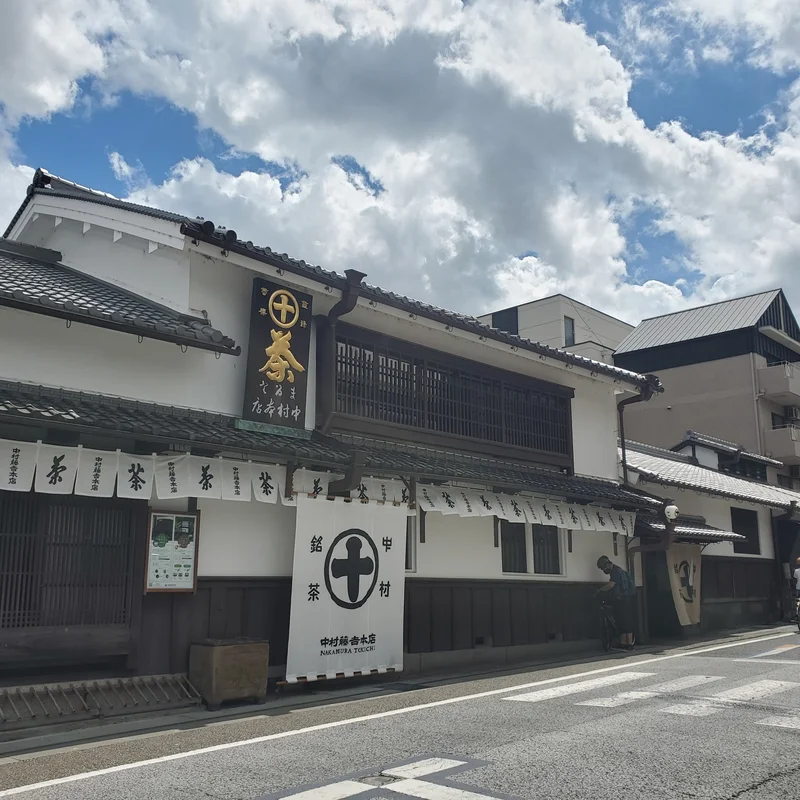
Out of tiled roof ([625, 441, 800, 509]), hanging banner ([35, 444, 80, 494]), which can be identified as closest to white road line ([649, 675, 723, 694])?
hanging banner ([35, 444, 80, 494])

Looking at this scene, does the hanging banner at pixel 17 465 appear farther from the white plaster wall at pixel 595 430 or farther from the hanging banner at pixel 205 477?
the white plaster wall at pixel 595 430

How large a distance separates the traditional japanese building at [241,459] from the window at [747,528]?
1099cm

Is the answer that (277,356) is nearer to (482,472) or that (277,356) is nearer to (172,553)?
(172,553)

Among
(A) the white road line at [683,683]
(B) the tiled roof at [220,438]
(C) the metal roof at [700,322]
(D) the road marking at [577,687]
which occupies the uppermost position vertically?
(C) the metal roof at [700,322]

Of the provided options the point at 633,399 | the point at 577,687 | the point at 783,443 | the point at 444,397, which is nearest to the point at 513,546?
the point at 444,397

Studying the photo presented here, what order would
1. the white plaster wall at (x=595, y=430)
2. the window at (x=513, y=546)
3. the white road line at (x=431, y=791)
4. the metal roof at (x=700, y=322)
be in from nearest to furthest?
the white road line at (x=431, y=791) → the window at (x=513, y=546) → the white plaster wall at (x=595, y=430) → the metal roof at (x=700, y=322)

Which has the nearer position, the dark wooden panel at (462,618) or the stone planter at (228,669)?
the stone planter at (228,669)

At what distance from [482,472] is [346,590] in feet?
12.7

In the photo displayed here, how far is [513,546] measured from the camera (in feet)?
55.5

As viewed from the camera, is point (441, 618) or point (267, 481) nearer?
point (267, 481)

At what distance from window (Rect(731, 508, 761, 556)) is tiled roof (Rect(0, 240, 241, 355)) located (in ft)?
68.3

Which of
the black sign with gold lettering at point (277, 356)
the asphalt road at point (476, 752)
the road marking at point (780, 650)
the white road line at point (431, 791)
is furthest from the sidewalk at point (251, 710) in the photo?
the black sign with gold lettering at point (277, 356)

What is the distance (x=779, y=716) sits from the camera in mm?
8711

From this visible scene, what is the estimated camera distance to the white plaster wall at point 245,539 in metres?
11.4
